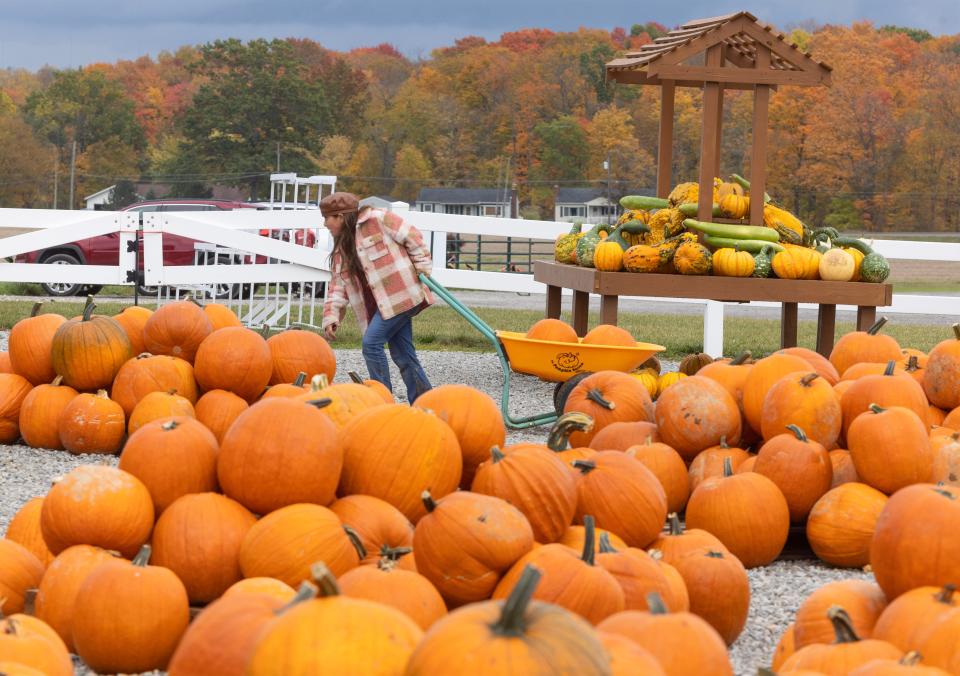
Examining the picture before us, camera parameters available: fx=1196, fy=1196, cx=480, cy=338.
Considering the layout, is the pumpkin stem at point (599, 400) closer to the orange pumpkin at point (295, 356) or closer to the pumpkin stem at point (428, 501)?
the orange pumpkin at point (295, 356)

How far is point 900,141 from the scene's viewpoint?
58.6m

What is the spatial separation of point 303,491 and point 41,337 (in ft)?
11.2

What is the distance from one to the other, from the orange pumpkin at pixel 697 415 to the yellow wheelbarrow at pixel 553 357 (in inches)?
77.9

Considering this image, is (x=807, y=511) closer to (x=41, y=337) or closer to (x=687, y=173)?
(x=41, y=337)

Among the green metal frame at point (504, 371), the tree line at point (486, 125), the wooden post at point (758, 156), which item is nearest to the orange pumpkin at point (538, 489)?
the green metal frame at point (504, 371)

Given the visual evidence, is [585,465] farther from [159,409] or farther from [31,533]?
[159,409]

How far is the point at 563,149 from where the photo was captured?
7200 cm

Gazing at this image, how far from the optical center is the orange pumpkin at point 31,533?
3.70 meters

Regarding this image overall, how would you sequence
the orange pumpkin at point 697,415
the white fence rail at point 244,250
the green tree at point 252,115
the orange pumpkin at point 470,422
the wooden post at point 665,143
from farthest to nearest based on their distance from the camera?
1. the green tree at point 252,115
2. the white fence rail at point 244,250
3. the wooden post at point 665,143
4. the orange pumpkin at point 697,415
5. the orange pumpkin at point 470,422

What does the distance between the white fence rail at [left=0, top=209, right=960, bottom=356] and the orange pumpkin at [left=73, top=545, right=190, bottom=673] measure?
7.38 meters

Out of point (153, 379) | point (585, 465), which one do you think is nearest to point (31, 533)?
point (585, 465)

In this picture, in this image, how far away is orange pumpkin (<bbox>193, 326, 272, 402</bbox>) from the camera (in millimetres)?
5898

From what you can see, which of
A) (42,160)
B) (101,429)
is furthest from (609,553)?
(42,160)

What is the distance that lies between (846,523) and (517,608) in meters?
2.92
